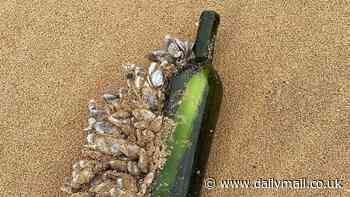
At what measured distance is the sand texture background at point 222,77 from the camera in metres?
1.61

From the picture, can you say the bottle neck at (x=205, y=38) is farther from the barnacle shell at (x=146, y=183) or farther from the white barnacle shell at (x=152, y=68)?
the barnacle shell at (x=146, y=183)

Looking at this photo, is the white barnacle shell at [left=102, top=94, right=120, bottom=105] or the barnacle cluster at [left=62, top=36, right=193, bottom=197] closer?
the barnacle cluster at [left=62, top=36, right=193, bottom=197]

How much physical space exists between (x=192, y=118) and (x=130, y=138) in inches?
7.3

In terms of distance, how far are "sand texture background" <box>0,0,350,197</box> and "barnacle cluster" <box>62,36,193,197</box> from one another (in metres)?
0.13

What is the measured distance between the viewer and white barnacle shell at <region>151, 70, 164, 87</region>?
5.08ft

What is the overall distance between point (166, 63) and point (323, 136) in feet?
1.61

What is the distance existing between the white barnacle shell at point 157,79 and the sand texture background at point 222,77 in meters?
0.20

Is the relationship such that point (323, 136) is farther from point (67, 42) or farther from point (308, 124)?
point (67, 42)

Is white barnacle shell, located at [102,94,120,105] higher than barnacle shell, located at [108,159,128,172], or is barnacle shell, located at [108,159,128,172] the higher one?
white barnacle shell, located at [102,94,120,105]

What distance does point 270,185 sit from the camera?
5.18 ft

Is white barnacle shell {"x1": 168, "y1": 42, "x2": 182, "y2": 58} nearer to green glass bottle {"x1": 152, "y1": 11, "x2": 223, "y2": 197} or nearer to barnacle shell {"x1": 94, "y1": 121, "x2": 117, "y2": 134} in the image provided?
green glass bottle {"x1": 152, "y1": 11, "x2": 223, "y2": 197}

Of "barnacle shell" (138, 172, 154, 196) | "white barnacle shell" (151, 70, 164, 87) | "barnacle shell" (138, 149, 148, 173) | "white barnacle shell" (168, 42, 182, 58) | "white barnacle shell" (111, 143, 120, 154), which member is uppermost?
"white barnacle shell" (168, 42, 182, 58)

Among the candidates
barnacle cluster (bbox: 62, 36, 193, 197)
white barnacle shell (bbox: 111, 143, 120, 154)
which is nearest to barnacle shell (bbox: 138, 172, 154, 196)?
barnacle cluster (bbox: 62, 36, 193, 197)

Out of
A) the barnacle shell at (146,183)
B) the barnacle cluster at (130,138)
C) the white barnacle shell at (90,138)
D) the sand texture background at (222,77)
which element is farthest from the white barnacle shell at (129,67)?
the barnacle shell at (146,183)
